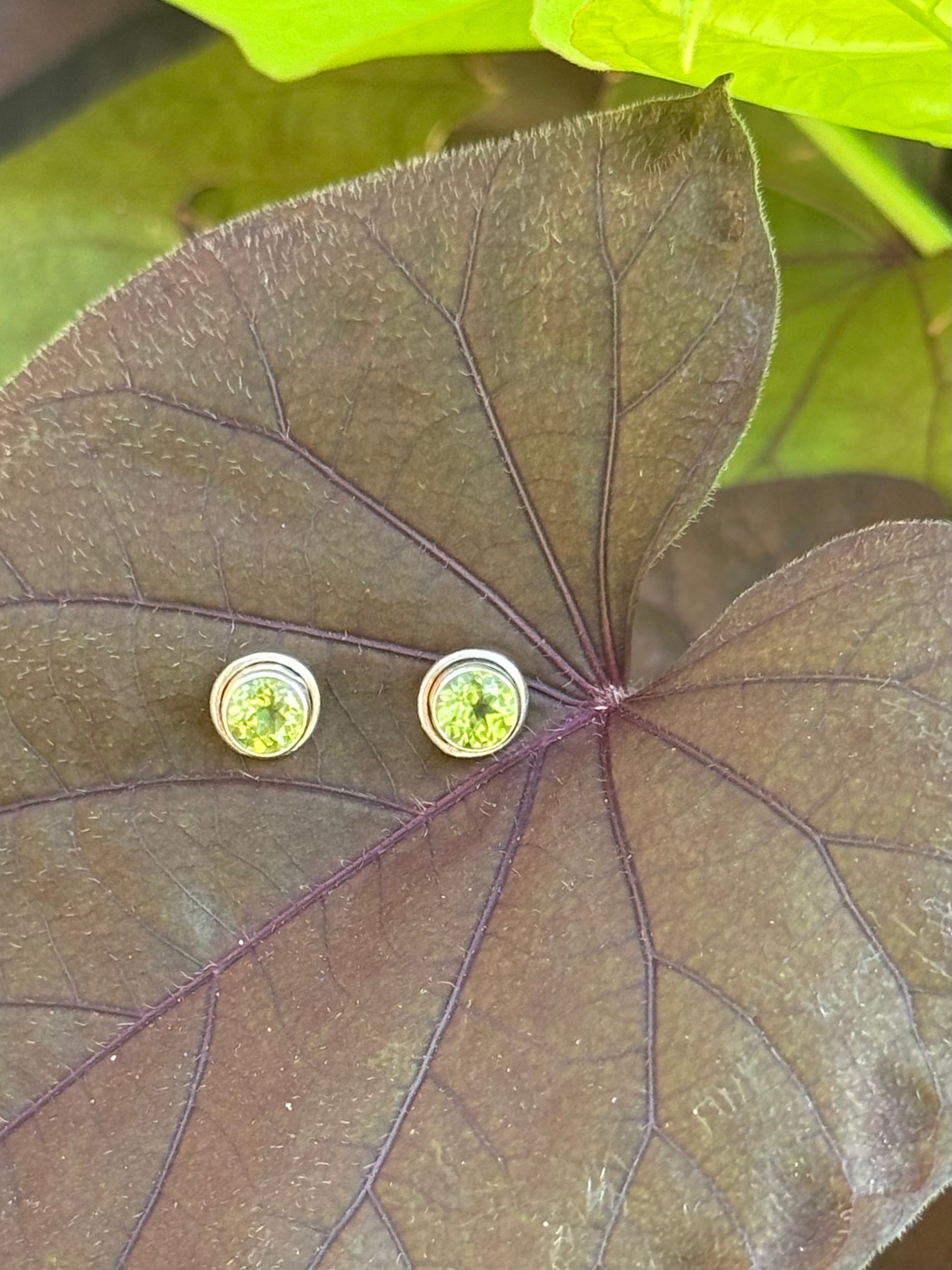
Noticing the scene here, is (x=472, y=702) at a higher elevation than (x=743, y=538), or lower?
lower

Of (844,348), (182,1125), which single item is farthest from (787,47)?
(182,1125)

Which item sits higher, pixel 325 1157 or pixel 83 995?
pixel 83 995

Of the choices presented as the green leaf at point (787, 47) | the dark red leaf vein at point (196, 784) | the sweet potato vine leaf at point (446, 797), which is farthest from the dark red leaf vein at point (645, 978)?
the green leaf at point (787, 47)

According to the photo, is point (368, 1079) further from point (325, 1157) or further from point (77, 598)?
point (77, 598)

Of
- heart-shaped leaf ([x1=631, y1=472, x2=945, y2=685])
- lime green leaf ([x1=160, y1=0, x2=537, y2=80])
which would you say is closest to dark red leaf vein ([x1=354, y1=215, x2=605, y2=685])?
lime green leaf ([x1=160, y1=0, x2=537, y2=80])

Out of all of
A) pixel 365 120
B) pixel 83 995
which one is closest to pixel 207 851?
pixel 83 995

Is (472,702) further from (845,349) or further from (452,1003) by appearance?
(845,349)
